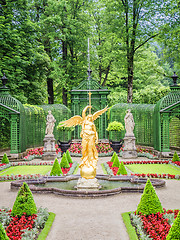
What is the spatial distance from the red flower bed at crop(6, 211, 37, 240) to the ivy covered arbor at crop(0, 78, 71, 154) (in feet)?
44.0

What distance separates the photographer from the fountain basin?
10.2 meters

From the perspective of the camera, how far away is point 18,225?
6801 mm

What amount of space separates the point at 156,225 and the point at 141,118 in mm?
19249

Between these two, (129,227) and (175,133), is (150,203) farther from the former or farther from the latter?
(175,133)

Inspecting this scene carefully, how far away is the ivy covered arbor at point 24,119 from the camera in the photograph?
20234 millimetres

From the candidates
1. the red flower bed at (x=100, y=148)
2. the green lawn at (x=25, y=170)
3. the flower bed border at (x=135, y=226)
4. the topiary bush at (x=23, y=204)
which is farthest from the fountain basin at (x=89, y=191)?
the red flower bed at (x=100, y=148)

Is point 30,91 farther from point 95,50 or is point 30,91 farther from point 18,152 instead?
point 95,50

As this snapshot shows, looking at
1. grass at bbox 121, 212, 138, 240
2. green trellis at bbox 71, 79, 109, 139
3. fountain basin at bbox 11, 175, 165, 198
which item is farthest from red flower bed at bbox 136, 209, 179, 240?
green trellis at bbox 71, 79, 109, 139

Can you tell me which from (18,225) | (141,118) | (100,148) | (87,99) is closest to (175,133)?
(141,118)

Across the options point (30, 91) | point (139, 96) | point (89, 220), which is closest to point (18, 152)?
point (30, 91)

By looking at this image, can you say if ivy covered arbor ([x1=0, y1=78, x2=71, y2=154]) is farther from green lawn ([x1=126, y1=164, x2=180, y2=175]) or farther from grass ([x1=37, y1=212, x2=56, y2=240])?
grass ([x1=37, y1=212, x2=56, y2=240])

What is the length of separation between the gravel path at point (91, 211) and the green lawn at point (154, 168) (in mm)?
3164

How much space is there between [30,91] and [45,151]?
9418mm

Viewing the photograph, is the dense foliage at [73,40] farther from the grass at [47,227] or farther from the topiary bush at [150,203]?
the topiary bush at [150,203]
